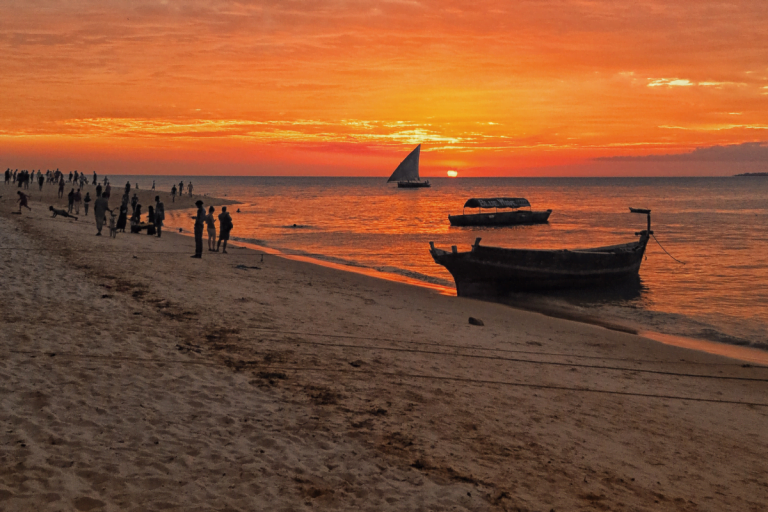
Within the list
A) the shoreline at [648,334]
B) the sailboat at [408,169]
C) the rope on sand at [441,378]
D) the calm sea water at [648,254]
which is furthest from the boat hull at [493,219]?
the sailboat at [408,169]

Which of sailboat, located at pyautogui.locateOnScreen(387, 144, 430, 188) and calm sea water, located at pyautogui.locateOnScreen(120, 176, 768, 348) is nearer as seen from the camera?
calm sea water, located at pyautogui.locateOnScreen(120, 176, 768, 348)

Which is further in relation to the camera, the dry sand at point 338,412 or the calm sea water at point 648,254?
the calm sea water at point 648,254

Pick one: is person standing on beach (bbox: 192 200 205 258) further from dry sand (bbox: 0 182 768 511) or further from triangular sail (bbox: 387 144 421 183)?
triangular sail (bbox: 387 144 421 183)

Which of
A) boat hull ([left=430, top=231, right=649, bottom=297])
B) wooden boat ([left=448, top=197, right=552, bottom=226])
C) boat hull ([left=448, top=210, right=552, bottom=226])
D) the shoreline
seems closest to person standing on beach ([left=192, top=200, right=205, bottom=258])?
the shoreline

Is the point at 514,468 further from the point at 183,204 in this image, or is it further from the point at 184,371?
the point at 183,204

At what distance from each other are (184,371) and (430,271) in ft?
55.9

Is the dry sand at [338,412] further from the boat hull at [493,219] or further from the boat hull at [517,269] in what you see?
the boat hull at [493,219]

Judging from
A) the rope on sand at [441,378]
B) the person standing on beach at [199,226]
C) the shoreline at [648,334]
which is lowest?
the shoreline at [648,334]

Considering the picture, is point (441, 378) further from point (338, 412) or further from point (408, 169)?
point (408, 169)

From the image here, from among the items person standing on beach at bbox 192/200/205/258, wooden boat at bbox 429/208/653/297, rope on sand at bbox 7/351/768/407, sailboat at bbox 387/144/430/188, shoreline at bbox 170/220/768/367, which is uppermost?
sailboat at bbox 387/144/430/188

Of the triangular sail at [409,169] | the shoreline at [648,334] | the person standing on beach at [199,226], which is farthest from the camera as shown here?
the triangular sail at [409,169]

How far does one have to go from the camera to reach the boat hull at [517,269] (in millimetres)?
17203

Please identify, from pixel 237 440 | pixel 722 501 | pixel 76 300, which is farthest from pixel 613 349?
pixel 76 300

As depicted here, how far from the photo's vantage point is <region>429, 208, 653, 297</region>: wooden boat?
17.2 metres
